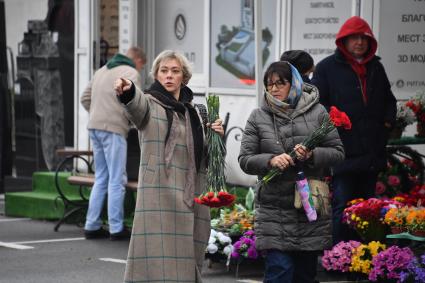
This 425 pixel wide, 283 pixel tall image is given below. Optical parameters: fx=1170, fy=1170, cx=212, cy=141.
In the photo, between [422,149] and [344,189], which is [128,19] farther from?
[344,189]

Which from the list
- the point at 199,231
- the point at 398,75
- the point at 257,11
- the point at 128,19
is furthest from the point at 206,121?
A: the point at 128,19

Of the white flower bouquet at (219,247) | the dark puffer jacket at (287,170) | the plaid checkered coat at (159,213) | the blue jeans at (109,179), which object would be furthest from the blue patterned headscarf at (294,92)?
the blue jeans at (109,179)

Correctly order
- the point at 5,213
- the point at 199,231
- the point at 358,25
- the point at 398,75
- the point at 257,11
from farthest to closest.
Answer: the point at 5,213, the point at 398,75, the point at 257,11, the point at 358,25, the point at 199,231

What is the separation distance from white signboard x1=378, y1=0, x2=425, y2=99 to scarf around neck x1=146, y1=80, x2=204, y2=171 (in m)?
4.49

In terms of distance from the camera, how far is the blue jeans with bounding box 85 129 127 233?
38.1 ft

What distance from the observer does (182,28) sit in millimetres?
14102

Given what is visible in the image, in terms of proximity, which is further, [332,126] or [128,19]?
[128,19]

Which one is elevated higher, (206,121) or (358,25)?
(358,25)

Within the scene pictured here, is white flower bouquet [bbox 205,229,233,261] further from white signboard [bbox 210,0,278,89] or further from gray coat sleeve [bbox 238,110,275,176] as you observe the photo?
white signboard [bbox 210,0,278,89]

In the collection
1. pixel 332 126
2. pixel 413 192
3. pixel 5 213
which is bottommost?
pixel 5 213

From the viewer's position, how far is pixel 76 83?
14.5m

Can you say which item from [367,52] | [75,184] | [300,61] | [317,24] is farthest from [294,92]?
[75,184]

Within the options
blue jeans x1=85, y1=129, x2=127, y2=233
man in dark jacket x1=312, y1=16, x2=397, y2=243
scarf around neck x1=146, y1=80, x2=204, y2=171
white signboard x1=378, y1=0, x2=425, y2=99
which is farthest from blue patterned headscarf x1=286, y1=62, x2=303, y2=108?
blue jeans x1=85, y1=129, x2=127, y2=233

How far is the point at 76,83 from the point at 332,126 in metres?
7.78
